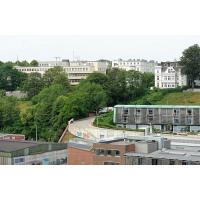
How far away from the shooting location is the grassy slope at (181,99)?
12.1m

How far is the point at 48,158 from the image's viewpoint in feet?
23.0

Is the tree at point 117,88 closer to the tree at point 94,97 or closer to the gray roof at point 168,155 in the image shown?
the tree at point 94,97

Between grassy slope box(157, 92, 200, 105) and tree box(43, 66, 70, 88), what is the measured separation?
11.7 feet

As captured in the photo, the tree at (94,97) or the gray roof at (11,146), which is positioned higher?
the tree at (94,97)

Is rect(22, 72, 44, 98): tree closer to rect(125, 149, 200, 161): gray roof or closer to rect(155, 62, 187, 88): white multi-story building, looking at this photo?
rect(155, 62, 187, 88): white multi-story building

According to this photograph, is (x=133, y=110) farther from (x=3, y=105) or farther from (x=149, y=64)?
(x=149, y=64)

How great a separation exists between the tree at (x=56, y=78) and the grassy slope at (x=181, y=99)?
358cm

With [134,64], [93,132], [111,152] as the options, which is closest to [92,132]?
[93,132]

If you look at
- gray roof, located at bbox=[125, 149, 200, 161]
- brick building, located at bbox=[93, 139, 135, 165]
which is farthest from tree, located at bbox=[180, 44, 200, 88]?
gray roof, located at bbox=[125, 149, 200, 161]

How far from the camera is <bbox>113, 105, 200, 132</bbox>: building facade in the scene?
10.3 m

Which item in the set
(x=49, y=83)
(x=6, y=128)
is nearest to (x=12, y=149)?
(x=6, y=128)

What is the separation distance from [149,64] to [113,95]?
1074 cm

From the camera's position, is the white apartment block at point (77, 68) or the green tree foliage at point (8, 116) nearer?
the green tree foliage at point (8, 116)

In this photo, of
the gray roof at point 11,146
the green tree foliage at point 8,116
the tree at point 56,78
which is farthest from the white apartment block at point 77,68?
the gray roof at point 11,146
